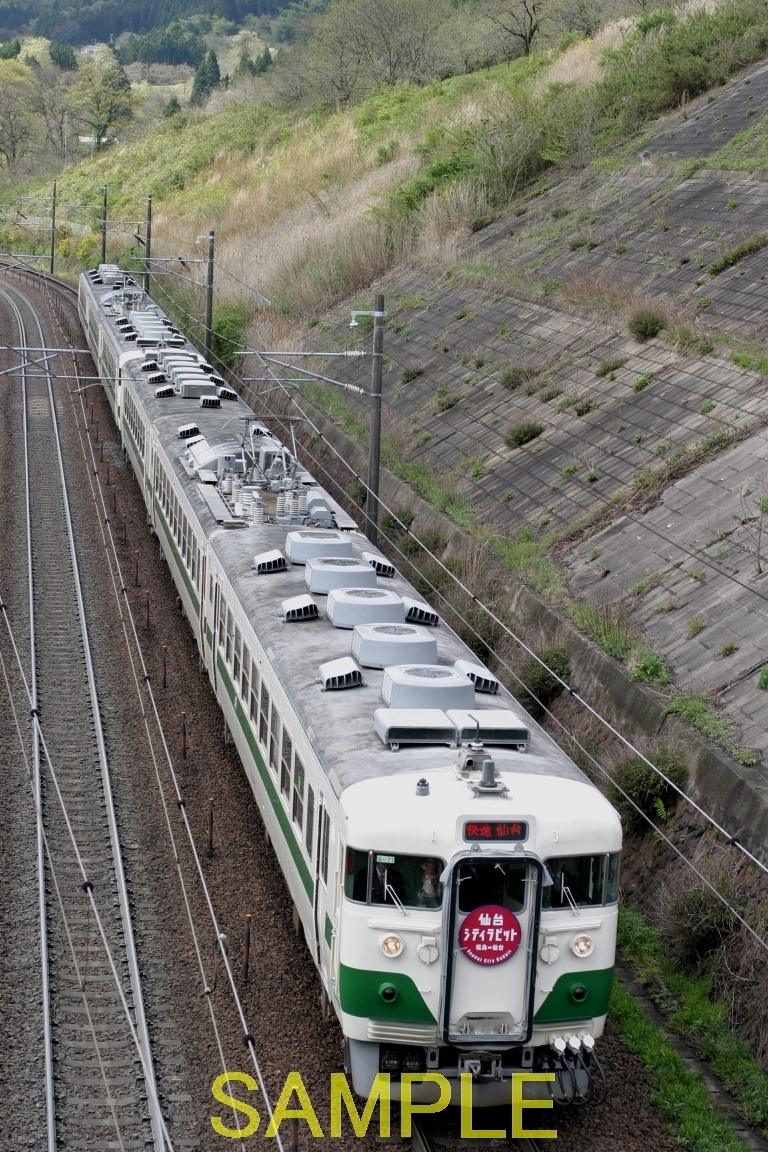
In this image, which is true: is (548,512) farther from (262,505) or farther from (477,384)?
(477,384)

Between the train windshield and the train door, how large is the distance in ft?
0.56

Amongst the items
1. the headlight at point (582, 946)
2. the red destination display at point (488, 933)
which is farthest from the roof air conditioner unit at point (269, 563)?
the headlight at point (582, 946)

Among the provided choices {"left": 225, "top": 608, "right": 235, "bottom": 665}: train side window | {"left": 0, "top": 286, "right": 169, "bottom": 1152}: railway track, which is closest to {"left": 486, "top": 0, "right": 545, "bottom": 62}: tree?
{"left": 0, "top": 286, "right": 169, "bottom": 1152}: railway track

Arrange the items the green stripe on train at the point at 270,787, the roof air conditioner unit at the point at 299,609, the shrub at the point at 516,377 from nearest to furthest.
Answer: the green stripe on train at the point at 270,787, the roof air conditioner unit at the point at 299,609, the shrub at the point at 516,377

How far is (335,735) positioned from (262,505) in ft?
24.4

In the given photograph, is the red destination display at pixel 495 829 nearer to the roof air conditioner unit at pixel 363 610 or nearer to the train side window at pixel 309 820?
the train side window at pixel 309 820

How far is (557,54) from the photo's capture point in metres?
52.5

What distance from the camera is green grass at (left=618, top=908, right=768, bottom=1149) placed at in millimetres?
10750

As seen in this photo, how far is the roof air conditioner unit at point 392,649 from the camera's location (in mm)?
12148

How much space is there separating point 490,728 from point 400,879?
158 cm

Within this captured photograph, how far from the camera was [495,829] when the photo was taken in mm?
9461

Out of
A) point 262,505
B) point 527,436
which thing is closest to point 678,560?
point 262,505

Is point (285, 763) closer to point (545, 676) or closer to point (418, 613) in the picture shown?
point (418, 613)

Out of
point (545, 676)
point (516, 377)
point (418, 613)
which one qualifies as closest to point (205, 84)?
point (516, 377)
